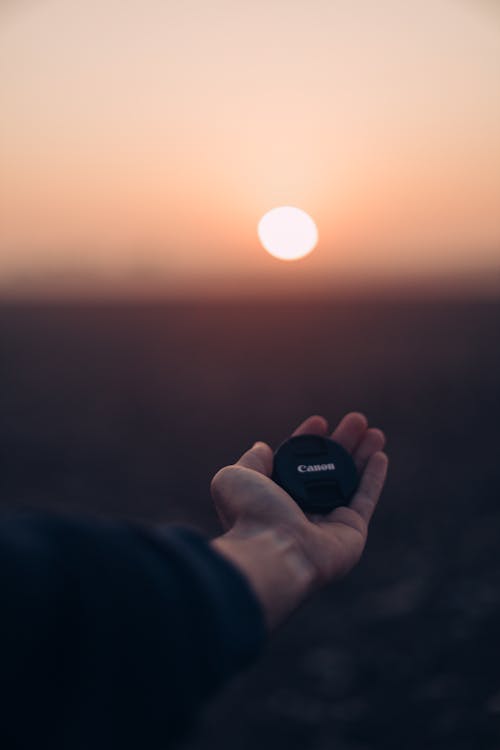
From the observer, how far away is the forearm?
1.53 m

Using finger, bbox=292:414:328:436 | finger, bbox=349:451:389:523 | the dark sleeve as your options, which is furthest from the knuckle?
the dark sleeve

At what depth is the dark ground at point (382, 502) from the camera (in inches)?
131

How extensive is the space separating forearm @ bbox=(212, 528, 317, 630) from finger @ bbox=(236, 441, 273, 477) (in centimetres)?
59

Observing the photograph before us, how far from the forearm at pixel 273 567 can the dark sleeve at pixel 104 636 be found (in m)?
0.32

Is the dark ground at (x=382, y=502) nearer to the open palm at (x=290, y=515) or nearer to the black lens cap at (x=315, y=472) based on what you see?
the open palm at (x=290, y=515)

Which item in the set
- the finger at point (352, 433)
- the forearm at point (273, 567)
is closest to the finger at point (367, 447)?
the finger at point (352, 433)

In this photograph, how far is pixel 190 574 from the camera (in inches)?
45.6

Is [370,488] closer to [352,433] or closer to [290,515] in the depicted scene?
[352,433]

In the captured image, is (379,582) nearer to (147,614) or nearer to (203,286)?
(147,614)

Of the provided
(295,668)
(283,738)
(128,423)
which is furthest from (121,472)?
(283,738)

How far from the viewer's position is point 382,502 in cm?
610

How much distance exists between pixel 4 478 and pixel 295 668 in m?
4.46

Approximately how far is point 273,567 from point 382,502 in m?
4.64

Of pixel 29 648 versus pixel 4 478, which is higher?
pixel 4 478
